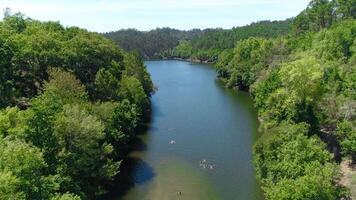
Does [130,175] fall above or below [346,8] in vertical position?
below

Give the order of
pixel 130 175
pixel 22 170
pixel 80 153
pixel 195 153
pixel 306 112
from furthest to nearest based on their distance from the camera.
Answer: pixel 195 153 < pixel 306 112 < pixel 130 175 < pixel 80 153 < pixel 22 170

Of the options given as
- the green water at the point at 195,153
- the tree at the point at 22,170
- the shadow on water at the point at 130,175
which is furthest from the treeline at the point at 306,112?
the tree at the point at 22,170

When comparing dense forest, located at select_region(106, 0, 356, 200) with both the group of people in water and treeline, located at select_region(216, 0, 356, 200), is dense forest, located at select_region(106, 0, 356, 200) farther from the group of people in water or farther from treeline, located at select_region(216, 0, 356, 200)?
the group of people in water

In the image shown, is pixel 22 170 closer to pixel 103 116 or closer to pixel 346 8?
pixel 103 116

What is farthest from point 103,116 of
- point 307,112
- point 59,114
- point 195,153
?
point 307,112


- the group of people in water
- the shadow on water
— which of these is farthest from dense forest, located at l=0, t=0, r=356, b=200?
the group of people in water

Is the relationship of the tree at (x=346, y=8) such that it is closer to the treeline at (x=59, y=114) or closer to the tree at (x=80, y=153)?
the treeline at (x=59, y=114)

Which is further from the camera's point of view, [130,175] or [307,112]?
[307,112]
